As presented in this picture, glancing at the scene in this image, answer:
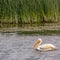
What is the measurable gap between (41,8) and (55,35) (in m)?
4.40

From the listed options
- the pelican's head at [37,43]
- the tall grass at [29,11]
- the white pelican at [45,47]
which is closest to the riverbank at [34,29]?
the tall grass at [29,11]

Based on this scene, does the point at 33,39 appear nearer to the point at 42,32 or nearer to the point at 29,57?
the point at 42,32

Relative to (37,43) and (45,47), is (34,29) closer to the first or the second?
(37,43)

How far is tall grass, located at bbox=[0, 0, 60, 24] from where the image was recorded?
806 inches

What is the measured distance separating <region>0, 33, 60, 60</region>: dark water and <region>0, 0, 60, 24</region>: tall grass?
335 cm

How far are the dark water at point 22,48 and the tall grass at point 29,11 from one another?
3.35 meters

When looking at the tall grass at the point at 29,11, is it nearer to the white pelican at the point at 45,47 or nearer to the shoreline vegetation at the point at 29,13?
the shoreline vegetation at the point at 29,13

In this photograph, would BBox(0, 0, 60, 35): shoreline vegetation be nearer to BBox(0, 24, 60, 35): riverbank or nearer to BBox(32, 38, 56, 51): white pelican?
BBox(0, 24, 60, 35): riverbank

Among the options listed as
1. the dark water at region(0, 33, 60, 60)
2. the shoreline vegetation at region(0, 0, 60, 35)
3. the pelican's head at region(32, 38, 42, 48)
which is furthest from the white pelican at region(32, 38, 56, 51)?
the shoreline vegetation at region(0, 0, 60, 35)

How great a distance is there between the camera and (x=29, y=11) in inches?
811

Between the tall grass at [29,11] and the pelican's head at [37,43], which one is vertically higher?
the tall grass at [29,11]

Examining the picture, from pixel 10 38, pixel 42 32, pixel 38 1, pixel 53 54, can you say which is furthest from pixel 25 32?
pixel 53 54

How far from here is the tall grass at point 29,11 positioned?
2048cm

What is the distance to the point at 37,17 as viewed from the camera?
2067cm
